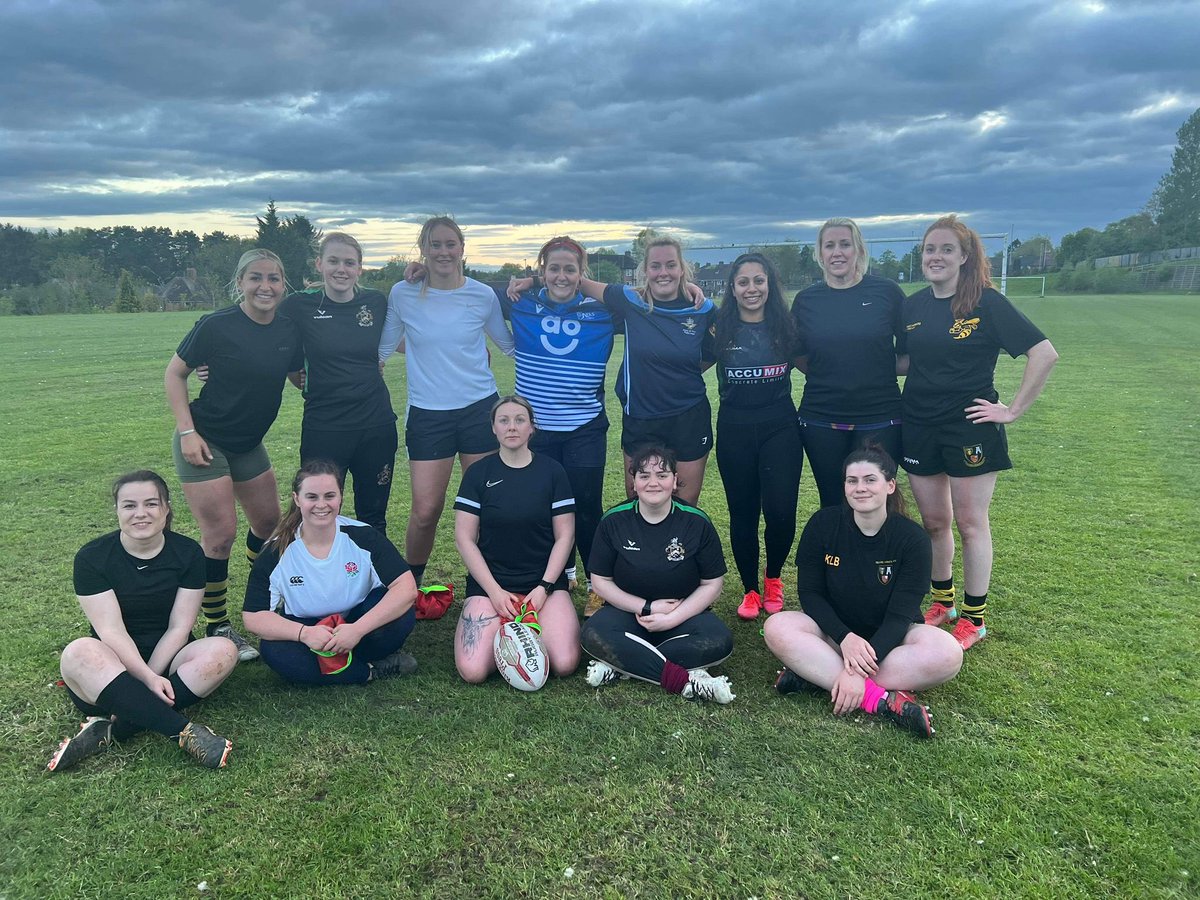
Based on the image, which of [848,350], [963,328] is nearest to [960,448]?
[963,328]

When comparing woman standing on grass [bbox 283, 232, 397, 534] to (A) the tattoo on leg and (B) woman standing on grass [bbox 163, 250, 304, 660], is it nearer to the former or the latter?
(B) woman standing on grass [bbox 163, 250, 304, 660]

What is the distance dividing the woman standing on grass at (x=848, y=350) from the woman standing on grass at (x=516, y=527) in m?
1.41

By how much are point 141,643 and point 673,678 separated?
2237 millimetres

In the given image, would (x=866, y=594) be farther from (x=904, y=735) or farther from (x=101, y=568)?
(x=101, y=568)

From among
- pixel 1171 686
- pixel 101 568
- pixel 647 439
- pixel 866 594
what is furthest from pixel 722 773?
pixel 101 568

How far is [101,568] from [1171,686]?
4.54 m

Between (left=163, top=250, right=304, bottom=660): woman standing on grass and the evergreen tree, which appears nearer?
(left=163, top=250, right=304, bottom=660): woman standing on grass

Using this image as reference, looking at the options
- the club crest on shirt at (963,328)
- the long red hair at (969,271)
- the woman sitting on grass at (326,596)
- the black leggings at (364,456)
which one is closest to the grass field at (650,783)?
the woman sitting on grass at (326,596)

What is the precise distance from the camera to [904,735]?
3006 millimetres

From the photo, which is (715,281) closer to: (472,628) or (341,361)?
(341,361)

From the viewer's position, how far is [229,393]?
3803mm

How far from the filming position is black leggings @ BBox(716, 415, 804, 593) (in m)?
4.14

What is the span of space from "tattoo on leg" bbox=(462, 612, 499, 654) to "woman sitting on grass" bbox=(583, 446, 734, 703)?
47cm

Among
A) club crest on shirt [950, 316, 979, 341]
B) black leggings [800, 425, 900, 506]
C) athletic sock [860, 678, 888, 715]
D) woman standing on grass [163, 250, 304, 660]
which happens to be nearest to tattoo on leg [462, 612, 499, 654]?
woman standing on grass [163, 250, 304, 660]
